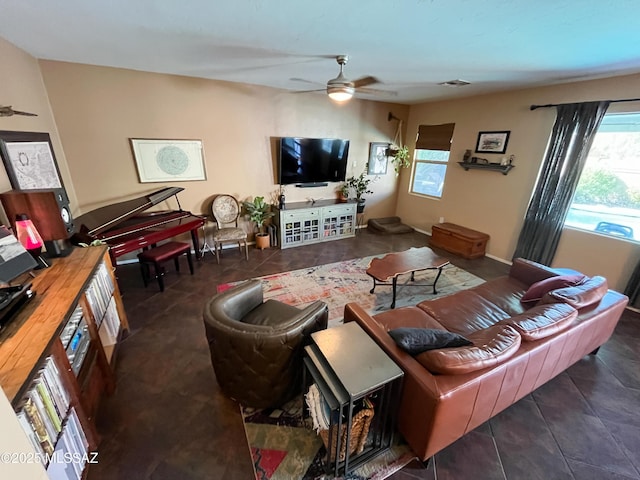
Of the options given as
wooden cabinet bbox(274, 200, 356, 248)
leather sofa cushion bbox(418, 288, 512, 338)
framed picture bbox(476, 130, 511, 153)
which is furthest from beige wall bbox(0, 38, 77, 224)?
framed picture bbox(476, 130, 511, 153)

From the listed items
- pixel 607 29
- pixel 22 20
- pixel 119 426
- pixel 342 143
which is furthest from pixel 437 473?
pixel 342 143

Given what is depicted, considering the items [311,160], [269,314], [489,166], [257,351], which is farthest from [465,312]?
[311,160]

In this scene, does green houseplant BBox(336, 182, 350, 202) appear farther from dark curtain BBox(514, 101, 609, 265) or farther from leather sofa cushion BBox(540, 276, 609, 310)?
leather sofa cushion BBox(540, 276, 609, 310)

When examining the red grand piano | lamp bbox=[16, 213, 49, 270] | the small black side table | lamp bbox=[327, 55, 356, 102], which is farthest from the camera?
the red grand piano

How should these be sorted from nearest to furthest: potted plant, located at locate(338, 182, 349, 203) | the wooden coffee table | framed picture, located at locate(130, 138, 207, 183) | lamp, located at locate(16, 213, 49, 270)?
1. lamp, located at locate(16, 213, 49, 270)
2. the wooden coffee table
3. framed picture, located at locate(130, 138, 207, 183)
4. potted plant, located at locate(338, 182, 349, 203)

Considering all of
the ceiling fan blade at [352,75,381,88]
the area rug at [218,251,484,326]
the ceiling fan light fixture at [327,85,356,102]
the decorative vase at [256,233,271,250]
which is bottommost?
the area rug at [218,251,484,326]

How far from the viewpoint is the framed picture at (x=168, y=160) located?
3.63 metres

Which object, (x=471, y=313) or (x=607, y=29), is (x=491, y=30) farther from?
(x=471, y=313)

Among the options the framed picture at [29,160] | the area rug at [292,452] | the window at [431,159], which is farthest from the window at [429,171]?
the framed picture at [29,160]

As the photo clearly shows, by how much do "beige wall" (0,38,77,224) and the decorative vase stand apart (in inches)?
99.8

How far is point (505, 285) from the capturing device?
2.75 m

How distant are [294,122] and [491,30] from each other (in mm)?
3150

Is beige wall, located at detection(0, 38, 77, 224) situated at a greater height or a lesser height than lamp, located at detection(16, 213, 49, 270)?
greater

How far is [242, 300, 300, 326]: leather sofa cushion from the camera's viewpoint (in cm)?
205
